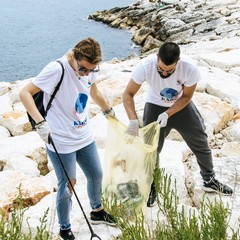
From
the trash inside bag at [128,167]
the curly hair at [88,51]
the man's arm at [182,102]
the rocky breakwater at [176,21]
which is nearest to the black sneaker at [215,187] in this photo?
the trash inside bag at [128,167]

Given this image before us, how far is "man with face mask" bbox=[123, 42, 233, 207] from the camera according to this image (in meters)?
3.48

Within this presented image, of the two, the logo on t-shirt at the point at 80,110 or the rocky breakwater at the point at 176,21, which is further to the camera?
the rocky breakwater at the point at 176,21

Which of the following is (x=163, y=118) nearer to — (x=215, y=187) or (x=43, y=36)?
(x=215, y=187)

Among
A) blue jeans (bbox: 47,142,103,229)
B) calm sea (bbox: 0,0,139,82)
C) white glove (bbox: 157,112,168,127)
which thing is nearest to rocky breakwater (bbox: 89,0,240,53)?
calm sea (bbox: 0,0,139,82)

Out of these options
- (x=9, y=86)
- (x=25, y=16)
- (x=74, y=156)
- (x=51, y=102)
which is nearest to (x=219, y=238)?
(x=74, y=156)

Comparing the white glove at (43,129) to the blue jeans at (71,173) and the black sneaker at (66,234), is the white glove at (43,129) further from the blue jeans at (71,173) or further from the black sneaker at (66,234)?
the black sneaker at (66,234)

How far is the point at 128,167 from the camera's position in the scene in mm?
3666

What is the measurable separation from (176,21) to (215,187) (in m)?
24.3

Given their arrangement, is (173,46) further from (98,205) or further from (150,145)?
(98,205)

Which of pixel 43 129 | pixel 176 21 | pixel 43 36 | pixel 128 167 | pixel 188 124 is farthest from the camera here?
pixel 43 36

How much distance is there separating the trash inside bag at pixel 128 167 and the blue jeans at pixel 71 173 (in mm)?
186

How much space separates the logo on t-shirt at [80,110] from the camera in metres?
3.19

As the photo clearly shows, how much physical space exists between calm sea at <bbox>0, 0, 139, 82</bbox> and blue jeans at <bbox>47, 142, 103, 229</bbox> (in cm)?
1892

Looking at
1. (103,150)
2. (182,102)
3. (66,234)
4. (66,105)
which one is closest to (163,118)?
(182,102)
